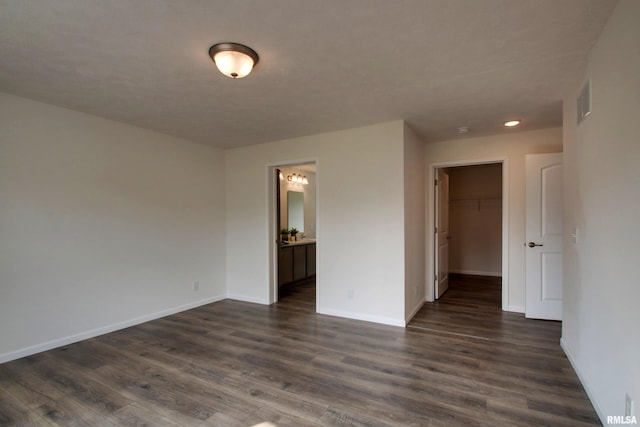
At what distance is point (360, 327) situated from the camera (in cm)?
362

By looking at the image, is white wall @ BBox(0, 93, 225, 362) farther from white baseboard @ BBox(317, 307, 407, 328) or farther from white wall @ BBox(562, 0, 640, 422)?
white wall @ BBox(562, 0, 640, 422)

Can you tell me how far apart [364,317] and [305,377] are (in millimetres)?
1504

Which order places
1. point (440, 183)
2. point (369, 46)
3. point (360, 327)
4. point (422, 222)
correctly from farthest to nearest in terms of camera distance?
point (440, 183)
point (422, 222)
point (360, 327)
point (369, 46)

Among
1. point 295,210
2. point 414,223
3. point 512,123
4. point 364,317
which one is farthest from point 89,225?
point 512,123

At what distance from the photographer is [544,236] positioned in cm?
379

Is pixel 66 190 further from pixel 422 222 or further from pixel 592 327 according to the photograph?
pixel 592 327

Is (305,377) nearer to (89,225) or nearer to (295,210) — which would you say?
(89,225)

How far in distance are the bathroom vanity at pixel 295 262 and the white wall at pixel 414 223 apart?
2296mm

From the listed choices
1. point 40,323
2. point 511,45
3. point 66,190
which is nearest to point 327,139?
point 511,45

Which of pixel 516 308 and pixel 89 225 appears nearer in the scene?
pixel 89 225

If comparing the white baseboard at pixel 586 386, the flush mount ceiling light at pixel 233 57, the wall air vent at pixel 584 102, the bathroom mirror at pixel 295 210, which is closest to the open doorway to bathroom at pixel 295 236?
the bathroom mirror at pixel 295 210

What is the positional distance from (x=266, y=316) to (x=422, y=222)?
2566 millimetres

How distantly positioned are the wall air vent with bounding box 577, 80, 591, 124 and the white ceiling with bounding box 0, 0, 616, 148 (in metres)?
0.19

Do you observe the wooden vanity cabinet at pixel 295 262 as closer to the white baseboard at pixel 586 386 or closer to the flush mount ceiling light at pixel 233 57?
the flush mount ceiling light at pixel 233 57
